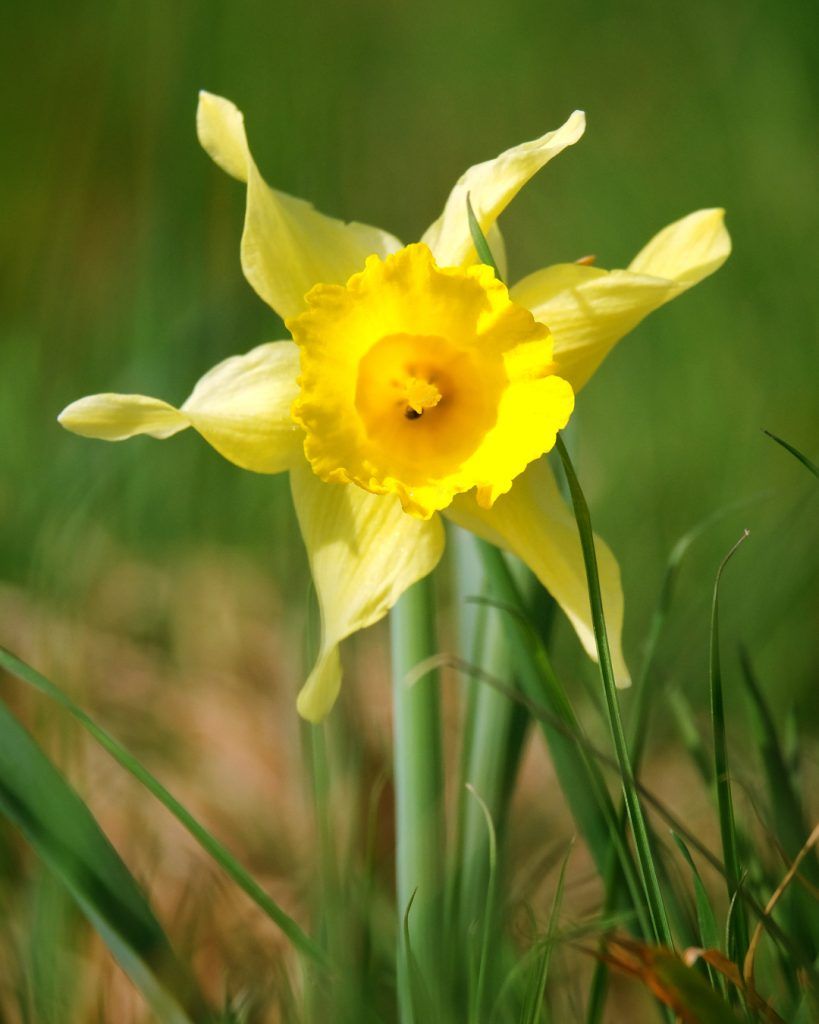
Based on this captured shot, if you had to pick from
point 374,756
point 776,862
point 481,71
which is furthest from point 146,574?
point 481,71

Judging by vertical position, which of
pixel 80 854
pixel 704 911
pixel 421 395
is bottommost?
pixel 704 911

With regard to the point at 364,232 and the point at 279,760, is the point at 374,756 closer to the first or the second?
the point at 279,760

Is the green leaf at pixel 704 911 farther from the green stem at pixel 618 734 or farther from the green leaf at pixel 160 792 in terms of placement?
the green leaf at pixel 160 792

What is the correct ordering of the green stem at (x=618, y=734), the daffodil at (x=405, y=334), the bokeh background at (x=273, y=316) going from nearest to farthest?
the green stem at (x=618, y=734) < the daffodil at (x=405, y=334) < the bokeh background at (x=273, y=316)

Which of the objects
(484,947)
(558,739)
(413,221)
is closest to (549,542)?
(558,739)

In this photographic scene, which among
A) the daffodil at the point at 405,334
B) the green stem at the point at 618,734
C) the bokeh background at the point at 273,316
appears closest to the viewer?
the green stem at the point at 618,734

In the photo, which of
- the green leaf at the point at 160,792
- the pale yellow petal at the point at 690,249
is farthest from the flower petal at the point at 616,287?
the green leaf at the point at 160,792

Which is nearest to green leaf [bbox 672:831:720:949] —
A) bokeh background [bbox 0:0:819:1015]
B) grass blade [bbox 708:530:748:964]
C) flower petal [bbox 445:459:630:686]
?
grass blade [bbox 708:530:748:964]

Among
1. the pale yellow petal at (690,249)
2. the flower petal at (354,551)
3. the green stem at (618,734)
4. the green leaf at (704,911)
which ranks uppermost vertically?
the pale yellow petal at (690,249)

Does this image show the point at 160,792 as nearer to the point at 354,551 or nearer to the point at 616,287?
the point at 354,551
